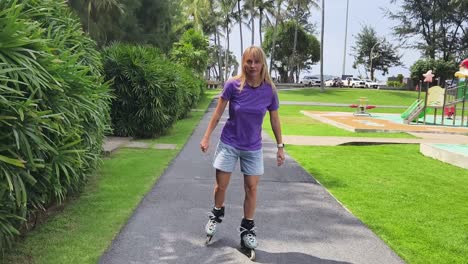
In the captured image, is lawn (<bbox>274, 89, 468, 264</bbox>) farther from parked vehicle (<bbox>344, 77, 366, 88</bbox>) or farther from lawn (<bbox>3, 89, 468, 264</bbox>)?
parked vehicle (<bbox>344, 77, 366, 88</bbox>)

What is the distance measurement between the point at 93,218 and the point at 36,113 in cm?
179

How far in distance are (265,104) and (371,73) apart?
3062 inches

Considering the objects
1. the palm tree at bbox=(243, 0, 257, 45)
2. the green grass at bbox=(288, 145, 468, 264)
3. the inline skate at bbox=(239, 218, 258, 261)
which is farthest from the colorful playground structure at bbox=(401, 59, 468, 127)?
the palm tree at bbox=(243, 0, 257, 45)

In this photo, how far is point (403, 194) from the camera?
7102mm

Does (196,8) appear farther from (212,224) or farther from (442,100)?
(212,224)

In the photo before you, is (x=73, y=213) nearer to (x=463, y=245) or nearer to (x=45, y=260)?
(x=45, y=260)

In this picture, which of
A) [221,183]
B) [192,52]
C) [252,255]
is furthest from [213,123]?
[192,52]

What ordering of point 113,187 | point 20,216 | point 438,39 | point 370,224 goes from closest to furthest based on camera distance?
point 20,216 < point 370,224 < point 113,187 < point 438,39

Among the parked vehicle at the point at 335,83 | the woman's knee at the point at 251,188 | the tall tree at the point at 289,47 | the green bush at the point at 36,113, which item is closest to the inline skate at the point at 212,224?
the woman's knee at the point at 251,188

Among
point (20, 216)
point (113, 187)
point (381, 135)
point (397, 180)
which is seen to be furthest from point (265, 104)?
point (381, 135)

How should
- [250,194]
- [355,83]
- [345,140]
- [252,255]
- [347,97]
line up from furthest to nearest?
[355,83], [347,97], [345,140], [250,194], [252,255]

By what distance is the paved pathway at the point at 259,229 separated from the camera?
433cm

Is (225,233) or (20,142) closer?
(20,142)

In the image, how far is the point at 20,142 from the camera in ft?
12.2
